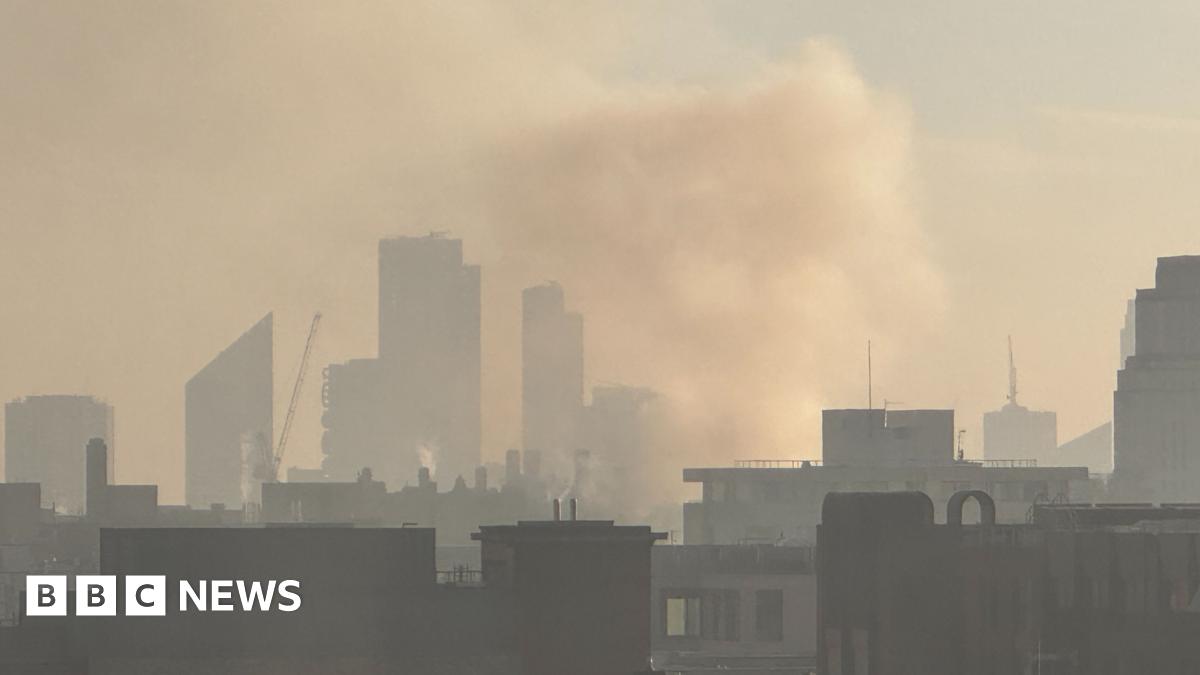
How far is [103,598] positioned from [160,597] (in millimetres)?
2242

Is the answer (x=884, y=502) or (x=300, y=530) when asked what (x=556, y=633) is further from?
(x=884, y=502)

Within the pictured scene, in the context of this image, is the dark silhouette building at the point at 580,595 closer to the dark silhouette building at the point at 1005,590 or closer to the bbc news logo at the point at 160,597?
the bbc news logo at the point at 160,597

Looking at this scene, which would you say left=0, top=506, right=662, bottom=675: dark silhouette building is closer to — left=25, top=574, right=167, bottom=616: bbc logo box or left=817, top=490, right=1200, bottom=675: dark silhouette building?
left=25, top=574, right=167, bottom=616: bbc logo box

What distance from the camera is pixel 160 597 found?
4813 inches

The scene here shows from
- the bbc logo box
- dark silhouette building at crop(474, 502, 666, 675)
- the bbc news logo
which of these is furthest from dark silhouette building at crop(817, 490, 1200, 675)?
the bbc logo box

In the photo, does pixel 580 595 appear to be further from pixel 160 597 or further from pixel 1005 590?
pixel 1005 590

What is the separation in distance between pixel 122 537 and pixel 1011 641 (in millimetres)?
34360

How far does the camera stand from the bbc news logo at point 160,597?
121m

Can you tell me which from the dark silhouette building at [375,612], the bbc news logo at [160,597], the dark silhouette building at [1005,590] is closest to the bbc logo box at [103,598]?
the bbc news logo at [160,597]

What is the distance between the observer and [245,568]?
125m

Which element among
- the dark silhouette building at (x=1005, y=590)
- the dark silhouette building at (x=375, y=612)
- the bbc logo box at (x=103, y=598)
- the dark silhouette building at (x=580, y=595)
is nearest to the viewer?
the dark silhouette building at (x=1005, y=590)

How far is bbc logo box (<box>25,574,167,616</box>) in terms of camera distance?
12112 centimetres

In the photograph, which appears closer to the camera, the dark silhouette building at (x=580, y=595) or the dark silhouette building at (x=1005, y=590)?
the dark silhouette building at (x=1005, y=590)

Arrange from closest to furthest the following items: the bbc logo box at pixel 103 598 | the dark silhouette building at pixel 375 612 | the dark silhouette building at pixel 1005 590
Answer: the dark silhouette building at pixel 1005 590 → the dark silhouette building at pixel 375 612 → the bbc logo box at pixel 103 598
